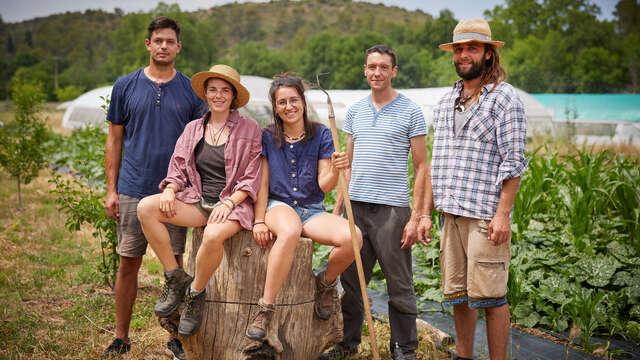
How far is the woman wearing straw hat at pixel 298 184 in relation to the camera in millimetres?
2916

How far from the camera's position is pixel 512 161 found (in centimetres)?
265

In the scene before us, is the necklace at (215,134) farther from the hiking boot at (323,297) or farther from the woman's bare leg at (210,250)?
the hiking boot at (323,297)

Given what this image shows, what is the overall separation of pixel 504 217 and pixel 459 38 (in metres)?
1.03

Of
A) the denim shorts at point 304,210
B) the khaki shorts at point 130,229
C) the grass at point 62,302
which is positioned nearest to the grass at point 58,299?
the grass at point 62,302

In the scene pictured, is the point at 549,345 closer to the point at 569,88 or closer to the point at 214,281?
the point at 214,281

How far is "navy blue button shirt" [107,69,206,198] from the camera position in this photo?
3318 mm

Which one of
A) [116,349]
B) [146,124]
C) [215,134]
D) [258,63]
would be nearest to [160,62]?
[146,124]

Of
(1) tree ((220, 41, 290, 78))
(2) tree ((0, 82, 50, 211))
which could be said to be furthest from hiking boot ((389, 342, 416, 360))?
(1) tree ((220, 41, 290, 78))

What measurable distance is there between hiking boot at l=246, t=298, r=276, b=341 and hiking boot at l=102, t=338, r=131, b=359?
3.95ft

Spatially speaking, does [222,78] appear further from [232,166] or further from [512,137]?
[512,137]

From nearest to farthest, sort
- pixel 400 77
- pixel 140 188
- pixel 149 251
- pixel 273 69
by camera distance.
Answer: pixel 140 188
pixel 149 251
pixel 400 77
pixel 273 69

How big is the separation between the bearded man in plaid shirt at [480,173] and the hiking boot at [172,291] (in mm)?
1589

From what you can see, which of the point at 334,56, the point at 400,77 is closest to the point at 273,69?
the point at 334,56

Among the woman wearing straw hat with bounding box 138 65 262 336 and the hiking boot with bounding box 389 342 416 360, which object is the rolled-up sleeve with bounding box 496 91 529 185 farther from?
the woman wearing straw hat with bounding box 138 65 262 336
